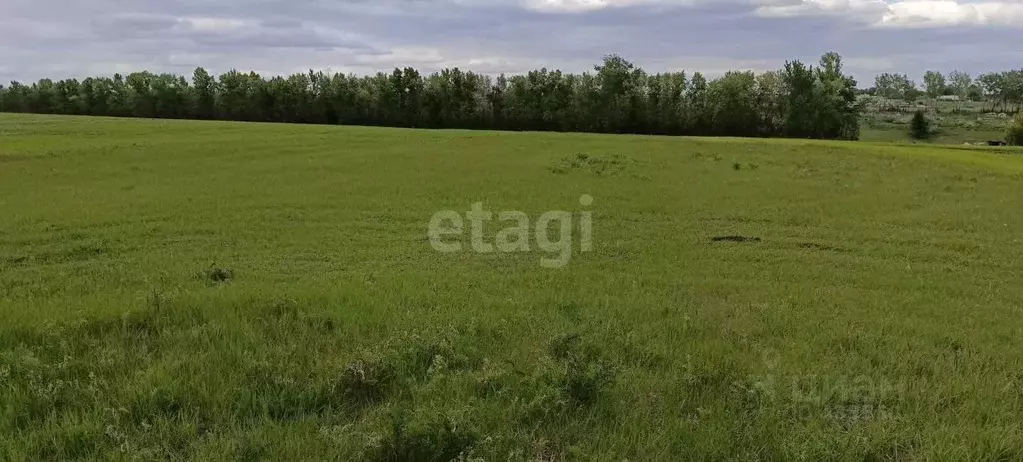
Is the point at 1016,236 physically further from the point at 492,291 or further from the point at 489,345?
the point at 489,345

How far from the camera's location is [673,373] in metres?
5.29

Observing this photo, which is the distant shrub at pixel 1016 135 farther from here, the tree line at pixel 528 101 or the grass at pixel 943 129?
the tree line at pixel 528 101

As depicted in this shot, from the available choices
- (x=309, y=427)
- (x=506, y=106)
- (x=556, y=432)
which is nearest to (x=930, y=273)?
(x=556, y=432)

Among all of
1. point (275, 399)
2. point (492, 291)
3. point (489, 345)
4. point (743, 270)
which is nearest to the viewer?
point (275, 399)

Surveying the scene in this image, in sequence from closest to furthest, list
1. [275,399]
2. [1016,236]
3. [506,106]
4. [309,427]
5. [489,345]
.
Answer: [309,427] < [275,399] < [489,345] < [1016,236] < [506,106]

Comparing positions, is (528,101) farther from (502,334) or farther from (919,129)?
(502,334)

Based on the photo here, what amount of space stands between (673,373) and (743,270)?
6319 millimetres

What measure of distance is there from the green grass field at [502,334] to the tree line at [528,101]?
60.9 m

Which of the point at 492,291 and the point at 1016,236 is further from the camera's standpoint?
the point at 1016,236

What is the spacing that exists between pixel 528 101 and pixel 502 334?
7710 cm

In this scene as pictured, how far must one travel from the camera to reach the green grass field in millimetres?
4105

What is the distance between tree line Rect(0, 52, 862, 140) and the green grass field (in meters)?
60.9

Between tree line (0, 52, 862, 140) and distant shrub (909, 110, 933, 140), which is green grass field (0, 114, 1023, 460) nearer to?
tree line (0, 52, 862, 140)

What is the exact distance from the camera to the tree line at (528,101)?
246 feet
